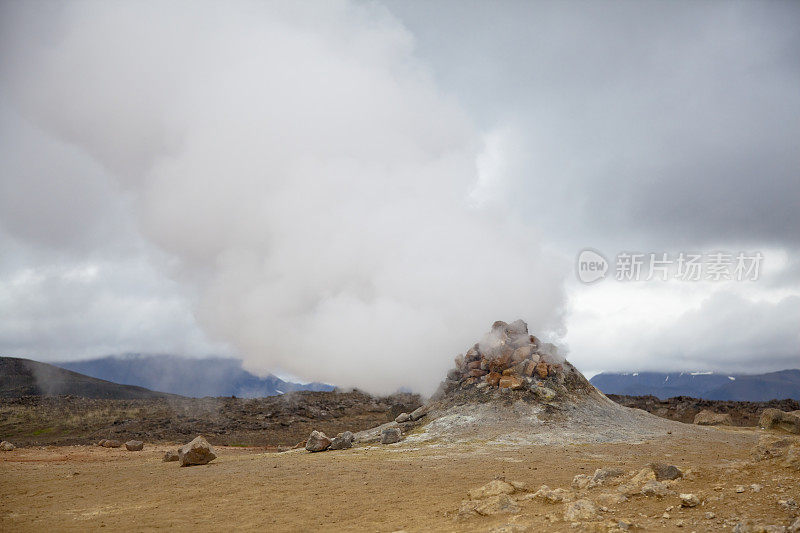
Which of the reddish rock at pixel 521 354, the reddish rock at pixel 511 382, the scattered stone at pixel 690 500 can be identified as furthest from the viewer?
the reddish rock at pixel 521 354

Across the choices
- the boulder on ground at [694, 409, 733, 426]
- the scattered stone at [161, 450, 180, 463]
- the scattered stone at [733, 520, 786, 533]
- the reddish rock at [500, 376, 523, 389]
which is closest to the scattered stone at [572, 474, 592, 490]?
the scattered stone at [733, 520, 786, 533]

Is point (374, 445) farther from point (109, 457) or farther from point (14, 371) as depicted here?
point (14, 371)

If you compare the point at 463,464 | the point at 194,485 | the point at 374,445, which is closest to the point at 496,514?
the point at 463,464

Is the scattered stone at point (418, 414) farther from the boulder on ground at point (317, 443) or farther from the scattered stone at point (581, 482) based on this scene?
the scattered stone at point (581, 482)

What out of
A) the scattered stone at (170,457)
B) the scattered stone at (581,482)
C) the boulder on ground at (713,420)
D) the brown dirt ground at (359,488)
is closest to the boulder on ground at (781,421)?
the brown dirt ground at (359,488)

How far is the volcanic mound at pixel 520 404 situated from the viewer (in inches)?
931

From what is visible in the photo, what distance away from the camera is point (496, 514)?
1041 centimetres

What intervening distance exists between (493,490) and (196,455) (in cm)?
1495

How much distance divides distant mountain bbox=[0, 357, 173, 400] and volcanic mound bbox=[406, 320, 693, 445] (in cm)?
8956

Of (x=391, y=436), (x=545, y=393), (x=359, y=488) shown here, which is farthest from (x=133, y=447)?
(x=545, y=393)

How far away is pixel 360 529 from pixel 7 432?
1601 inches

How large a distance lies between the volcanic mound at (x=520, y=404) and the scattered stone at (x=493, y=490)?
10.7 meters

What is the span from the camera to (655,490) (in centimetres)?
1005

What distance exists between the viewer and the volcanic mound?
2366cm
